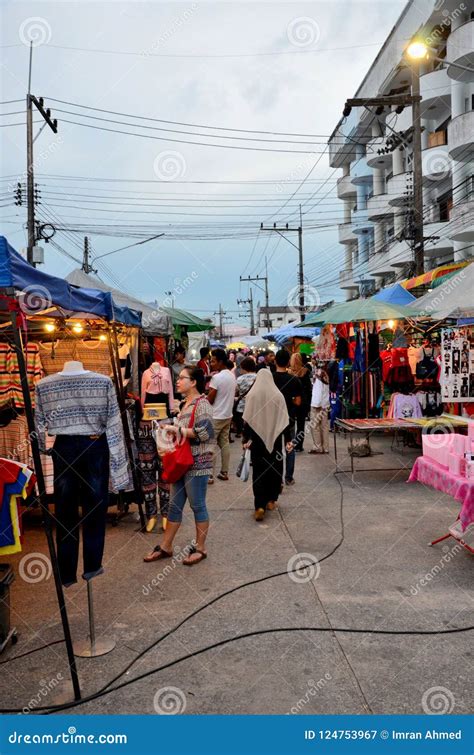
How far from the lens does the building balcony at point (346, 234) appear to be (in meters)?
A: 39.2

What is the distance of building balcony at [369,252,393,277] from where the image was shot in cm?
3127

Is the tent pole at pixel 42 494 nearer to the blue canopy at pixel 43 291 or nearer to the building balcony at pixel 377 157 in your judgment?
the blue canopy at pixel 43 291

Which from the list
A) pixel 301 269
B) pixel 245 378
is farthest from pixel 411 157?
pixel 245 378

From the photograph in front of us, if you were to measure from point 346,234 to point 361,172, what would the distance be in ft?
18.9

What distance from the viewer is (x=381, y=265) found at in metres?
31.9

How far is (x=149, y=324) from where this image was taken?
10.9 m

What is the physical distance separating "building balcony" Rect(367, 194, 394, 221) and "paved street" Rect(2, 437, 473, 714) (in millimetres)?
27788

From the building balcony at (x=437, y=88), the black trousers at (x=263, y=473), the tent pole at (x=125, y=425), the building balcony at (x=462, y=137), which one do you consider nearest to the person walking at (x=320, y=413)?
the black trousers at (x=263, y=473)

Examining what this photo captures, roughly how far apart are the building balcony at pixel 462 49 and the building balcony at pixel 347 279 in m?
18.2

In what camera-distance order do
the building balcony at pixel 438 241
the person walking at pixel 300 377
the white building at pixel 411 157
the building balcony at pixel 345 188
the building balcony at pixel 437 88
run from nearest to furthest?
the person walking at pixel 300 377, the white building at pixel 411 157, the building balcony at pixel 437 88, the building balcony at pixel 438 241, the building balcony at pixel 345 188

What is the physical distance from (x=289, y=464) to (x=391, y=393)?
12.7 feet

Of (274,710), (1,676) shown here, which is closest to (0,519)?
(1,676)

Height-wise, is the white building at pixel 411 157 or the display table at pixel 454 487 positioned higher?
the white building at pixel 411 157

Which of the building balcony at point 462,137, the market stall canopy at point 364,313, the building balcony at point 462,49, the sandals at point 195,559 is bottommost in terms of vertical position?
the sandals at point 195,559
